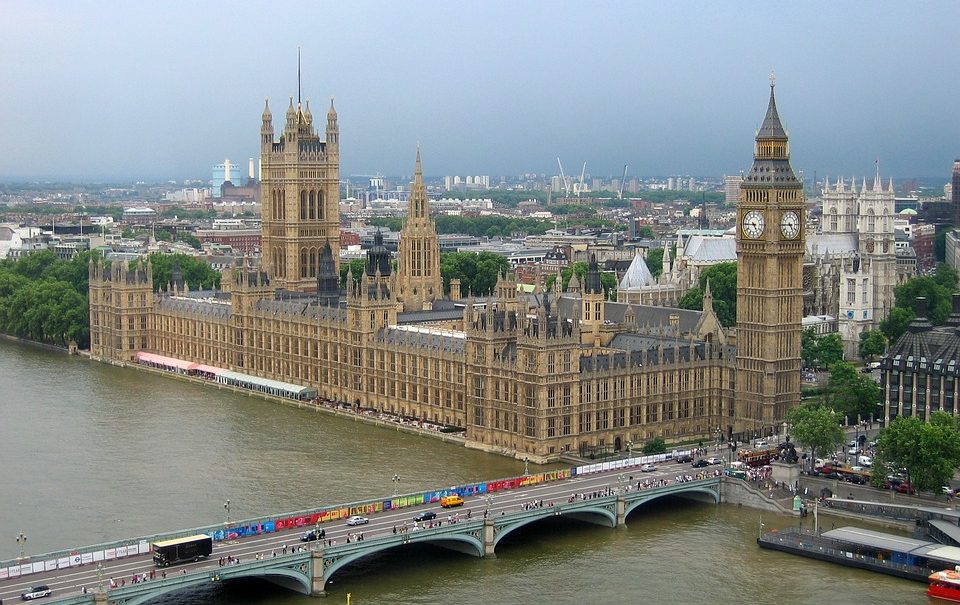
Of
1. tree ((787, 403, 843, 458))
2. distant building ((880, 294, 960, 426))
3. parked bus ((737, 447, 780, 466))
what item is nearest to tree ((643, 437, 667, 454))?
parked bus ((737, 447, 780, 466))

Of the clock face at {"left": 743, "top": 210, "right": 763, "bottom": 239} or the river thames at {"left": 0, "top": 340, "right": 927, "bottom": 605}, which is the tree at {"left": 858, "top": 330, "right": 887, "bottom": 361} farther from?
the river thames at {"left": 0, "top": 340, "right": 927, "bottom": 605}

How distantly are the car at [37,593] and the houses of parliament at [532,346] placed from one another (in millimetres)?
37827

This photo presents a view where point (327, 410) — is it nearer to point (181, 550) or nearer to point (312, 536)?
point (312, 536)

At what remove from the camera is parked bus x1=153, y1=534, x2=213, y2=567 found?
66875 millimetres

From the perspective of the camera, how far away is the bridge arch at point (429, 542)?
6969 centimetres

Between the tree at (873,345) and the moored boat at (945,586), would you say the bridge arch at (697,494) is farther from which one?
the tree at (873,345)

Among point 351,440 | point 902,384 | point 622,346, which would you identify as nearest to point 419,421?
point 351,440

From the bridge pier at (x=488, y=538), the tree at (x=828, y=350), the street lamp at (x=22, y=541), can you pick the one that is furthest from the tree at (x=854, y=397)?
the street lamp at (x=22, y=541)

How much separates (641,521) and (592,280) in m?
31.9

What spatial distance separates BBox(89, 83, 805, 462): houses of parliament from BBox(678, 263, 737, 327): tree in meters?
21.6

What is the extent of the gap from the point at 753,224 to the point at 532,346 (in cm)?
1806

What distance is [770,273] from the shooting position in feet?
321

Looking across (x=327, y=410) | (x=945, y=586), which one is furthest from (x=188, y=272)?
(x=945, y=586)

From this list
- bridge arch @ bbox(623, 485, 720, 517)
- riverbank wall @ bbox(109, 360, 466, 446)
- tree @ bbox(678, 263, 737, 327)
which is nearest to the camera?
bridge arch @ bbox(623, 485, 720, 517)
